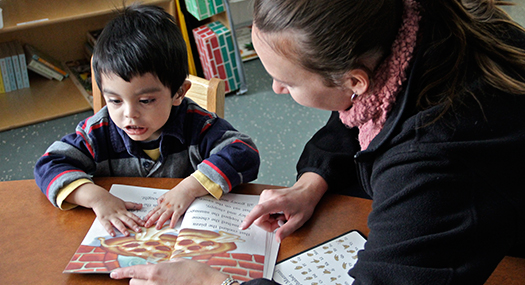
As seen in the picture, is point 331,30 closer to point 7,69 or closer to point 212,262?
point 212,262

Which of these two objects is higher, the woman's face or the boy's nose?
the woman's face

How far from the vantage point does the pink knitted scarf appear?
0.75 metres

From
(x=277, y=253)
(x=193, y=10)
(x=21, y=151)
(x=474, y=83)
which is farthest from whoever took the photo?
(x=193, y=10)

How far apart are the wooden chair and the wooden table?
0.32 metres

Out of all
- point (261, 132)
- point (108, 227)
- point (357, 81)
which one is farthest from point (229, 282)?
point (261, 132)

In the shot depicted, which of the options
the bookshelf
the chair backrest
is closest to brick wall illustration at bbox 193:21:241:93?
the bookshelf

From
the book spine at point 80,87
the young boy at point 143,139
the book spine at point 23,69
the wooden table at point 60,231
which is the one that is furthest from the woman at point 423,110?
the book spine at point 23,69

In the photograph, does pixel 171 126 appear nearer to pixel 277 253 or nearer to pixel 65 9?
pixel 277 253

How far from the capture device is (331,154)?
104 cm

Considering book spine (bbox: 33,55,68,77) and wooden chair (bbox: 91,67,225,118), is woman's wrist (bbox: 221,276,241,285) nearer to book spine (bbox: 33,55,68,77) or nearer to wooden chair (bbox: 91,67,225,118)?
wooden chair (bbox: 91,67,225,118)

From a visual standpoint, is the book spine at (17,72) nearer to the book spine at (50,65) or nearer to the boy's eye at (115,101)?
the book spine at (50,65)

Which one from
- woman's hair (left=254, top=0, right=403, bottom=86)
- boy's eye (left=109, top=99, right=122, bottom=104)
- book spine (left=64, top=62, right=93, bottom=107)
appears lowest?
book spine (left=64, top=62, right=93, bottom=107)

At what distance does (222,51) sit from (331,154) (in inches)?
73.5

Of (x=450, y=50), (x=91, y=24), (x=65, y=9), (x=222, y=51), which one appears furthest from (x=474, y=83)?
(x=91, y=24)
